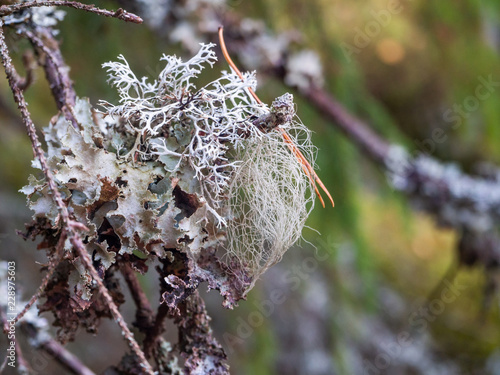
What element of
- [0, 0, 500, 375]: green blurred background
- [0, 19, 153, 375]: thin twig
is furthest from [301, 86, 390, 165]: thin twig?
[0, 19, 153, 375]: thin twig

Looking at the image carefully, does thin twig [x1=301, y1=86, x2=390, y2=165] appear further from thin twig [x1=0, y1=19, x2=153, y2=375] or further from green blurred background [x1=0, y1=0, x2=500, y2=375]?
thin twig [x1=0, y1=19, x2=153, y2=375]

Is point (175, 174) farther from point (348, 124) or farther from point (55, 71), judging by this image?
point (348, 124)

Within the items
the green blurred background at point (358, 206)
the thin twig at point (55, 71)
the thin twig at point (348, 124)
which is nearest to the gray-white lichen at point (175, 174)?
the thin twig at point (55, 71)

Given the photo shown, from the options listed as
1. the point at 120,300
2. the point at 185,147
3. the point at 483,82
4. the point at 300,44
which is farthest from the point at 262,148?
the point at 483,82

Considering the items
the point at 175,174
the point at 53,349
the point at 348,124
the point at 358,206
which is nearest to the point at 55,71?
the point at 175,174

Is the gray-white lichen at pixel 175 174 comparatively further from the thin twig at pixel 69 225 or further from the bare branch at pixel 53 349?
the bare branch at pixel 53 349

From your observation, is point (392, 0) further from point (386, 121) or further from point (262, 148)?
point (262, 148)
